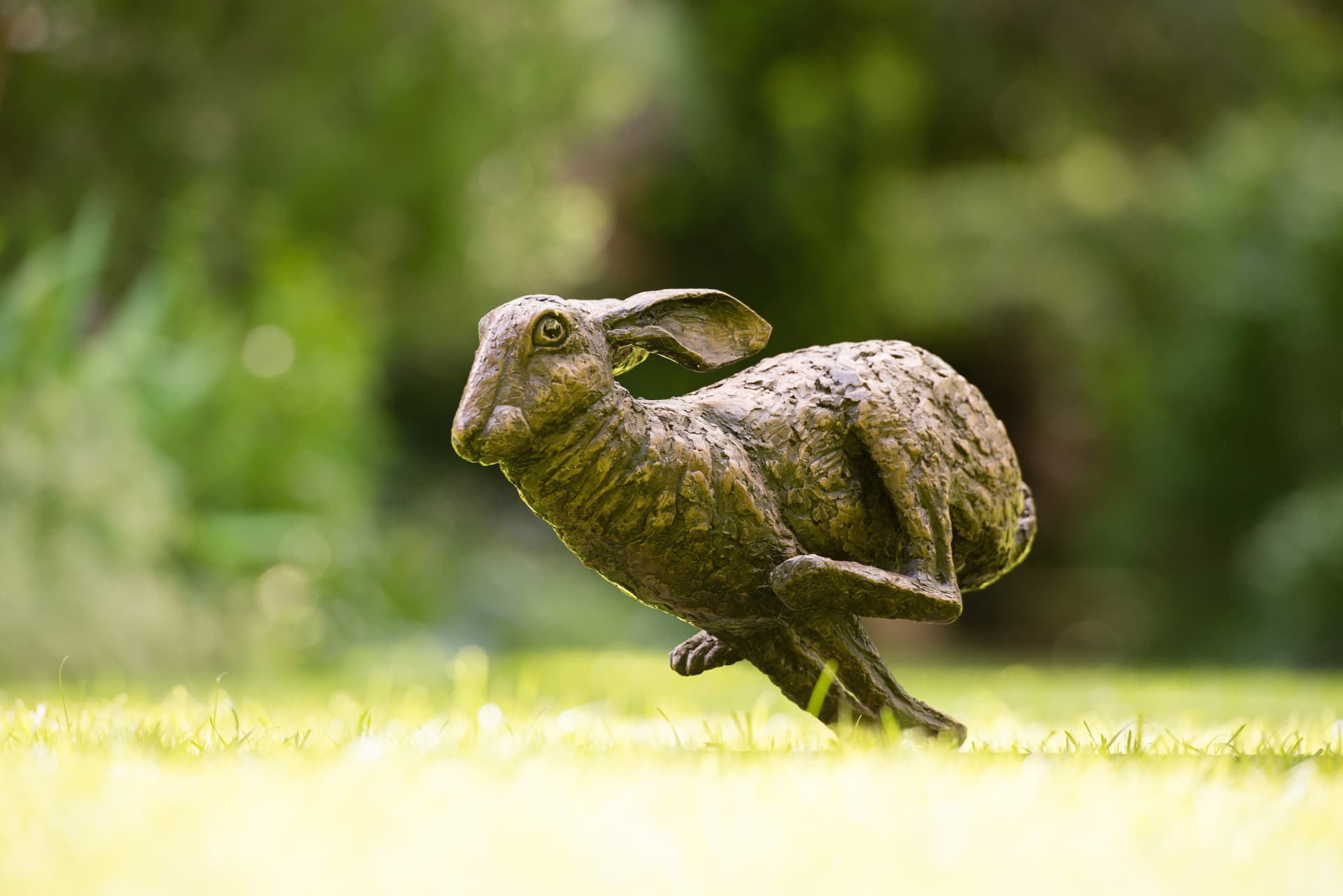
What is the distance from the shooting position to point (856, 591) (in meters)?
2.69

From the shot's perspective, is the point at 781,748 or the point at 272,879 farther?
the point at 781,748

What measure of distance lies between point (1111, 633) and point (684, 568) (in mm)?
13263

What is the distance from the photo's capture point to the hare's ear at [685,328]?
109 inches

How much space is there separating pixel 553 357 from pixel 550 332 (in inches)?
2.4

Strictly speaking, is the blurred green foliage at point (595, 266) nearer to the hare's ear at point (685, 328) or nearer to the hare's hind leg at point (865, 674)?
the hare's ear at point (685, 328)

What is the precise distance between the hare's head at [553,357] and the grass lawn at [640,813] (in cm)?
64

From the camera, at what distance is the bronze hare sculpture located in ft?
8.59

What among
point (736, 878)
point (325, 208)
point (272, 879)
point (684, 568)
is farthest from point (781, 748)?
point (325, 208)

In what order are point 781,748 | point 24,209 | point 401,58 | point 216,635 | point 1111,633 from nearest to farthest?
point 781,748 < point 216,635 < point 24,209 < point 401,58 < point 1111,633

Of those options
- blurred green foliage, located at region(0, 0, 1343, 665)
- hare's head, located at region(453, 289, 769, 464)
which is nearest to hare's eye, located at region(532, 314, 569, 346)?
hare's head, located at region(453, 289, 769, 464)

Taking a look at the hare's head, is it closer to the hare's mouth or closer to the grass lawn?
the hare's mouth

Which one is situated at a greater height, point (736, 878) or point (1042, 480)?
point (736, 878)

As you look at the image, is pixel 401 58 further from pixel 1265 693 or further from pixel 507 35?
pixel 1265 693

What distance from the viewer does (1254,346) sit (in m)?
10.3
